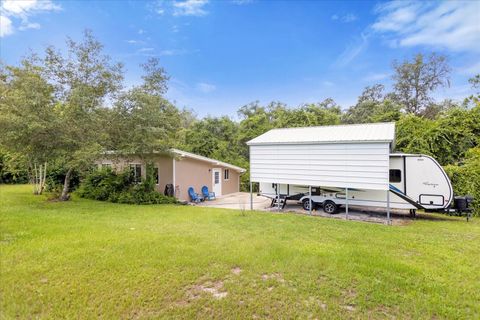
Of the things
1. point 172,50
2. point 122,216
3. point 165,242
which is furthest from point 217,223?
point 172,50

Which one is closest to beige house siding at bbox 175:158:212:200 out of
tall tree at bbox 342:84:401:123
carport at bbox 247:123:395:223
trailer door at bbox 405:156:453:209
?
carport at bbox 247:123:395:223

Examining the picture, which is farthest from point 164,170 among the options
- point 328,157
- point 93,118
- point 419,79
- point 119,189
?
point 419,79

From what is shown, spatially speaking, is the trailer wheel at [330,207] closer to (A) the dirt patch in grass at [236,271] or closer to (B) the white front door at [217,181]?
(A) the dirt patch in grass at [236,271]

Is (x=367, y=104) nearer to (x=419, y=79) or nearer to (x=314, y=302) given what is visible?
(x=419, y=79)

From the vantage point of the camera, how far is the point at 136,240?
5.75m

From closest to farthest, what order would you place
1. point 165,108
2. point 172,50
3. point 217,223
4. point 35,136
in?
point 217,223 < point 35,136 < point 165,108 < point 172,50

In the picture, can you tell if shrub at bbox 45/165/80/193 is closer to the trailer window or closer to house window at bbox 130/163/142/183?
house window at bbox 130/163/142/183

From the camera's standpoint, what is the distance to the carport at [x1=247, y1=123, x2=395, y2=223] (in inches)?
350

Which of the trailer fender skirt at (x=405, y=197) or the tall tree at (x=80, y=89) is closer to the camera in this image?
the trailer fender skirt at (x=405, y=197)

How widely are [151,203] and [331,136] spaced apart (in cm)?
890

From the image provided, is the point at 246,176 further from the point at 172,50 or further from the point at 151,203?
the point at 172,50

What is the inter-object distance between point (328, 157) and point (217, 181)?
29.6 feet

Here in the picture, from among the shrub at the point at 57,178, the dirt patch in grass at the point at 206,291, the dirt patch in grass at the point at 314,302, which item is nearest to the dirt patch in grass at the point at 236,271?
the dirt patch in grass at the point at 206,291

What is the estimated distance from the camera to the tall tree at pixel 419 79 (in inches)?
893
